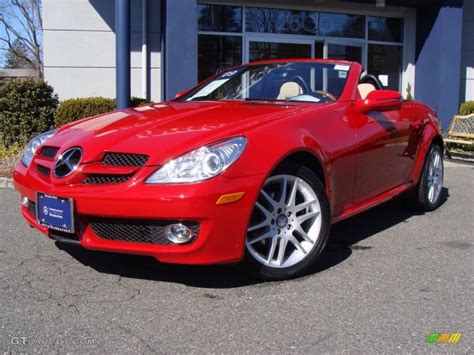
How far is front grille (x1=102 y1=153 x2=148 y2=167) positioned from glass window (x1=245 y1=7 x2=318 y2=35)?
388 inches

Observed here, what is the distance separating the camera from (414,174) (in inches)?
213

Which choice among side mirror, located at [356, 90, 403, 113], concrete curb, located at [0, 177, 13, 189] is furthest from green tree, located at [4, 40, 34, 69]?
side mirror, located at [356, 90, 403, 113]

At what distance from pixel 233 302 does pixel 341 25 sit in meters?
11.3

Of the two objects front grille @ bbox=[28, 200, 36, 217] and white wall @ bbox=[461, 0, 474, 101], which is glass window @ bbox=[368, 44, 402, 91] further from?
front grille @ bbox=[28, 200, 36, 217]

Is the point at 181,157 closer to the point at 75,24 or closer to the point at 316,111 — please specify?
the point at 316,111

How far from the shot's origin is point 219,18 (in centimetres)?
1245

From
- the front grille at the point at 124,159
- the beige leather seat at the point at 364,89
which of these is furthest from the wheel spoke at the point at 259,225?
the beige leather seat at the point at 364,89

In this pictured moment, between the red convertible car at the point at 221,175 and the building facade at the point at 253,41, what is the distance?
6307 millimetres

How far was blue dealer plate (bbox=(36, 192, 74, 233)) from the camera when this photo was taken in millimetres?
3283

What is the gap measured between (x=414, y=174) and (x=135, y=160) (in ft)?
10.4

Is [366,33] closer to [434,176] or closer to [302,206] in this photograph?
[434,176]

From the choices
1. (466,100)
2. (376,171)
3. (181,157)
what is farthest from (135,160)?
(466,100)

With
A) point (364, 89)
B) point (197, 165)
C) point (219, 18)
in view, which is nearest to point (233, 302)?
point (197, 165)

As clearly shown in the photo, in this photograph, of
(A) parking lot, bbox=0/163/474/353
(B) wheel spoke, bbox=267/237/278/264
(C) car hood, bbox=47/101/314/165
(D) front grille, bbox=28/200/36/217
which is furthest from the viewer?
(D) front grille, bbox=28/200/36/217
